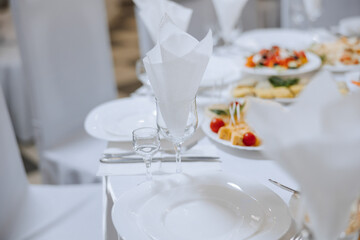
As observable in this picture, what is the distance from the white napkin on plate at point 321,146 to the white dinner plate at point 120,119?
2.32 ft

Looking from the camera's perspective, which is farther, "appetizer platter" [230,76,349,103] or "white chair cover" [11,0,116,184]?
"white chair cover" [11,0,116,184]

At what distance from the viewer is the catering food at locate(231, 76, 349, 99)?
1.56 metres

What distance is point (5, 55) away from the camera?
10.6ft

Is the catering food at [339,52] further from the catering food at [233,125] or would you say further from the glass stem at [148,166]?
the glass stem at [148,166]

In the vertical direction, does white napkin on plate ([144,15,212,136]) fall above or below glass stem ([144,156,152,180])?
above

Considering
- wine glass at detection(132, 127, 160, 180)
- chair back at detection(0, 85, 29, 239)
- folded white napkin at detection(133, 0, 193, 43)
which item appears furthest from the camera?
folded white napkin at detection(133, 0, 193, 43)

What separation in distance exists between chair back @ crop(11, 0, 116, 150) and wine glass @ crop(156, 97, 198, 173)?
103cm

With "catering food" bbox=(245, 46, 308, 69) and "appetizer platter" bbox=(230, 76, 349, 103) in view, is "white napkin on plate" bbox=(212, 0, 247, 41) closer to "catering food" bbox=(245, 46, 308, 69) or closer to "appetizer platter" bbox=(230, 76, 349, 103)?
"catering food" bbox=(245, 46, 308, 69)

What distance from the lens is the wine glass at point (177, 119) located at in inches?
40.9

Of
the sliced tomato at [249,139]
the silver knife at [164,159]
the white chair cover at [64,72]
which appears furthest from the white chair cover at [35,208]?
the sliced tomato at [249,139]

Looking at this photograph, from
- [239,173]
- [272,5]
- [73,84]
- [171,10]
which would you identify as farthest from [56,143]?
[272,5]

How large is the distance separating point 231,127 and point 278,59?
663mm

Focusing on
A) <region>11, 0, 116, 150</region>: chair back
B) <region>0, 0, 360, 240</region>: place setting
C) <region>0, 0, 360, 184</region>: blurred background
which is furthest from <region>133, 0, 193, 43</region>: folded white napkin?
<region>0, 0, 360, 184</region>: blurred background

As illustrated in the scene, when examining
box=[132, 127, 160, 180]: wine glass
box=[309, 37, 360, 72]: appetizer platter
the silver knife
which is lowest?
box=[309, 37, 360, 72]: appetizer platter
